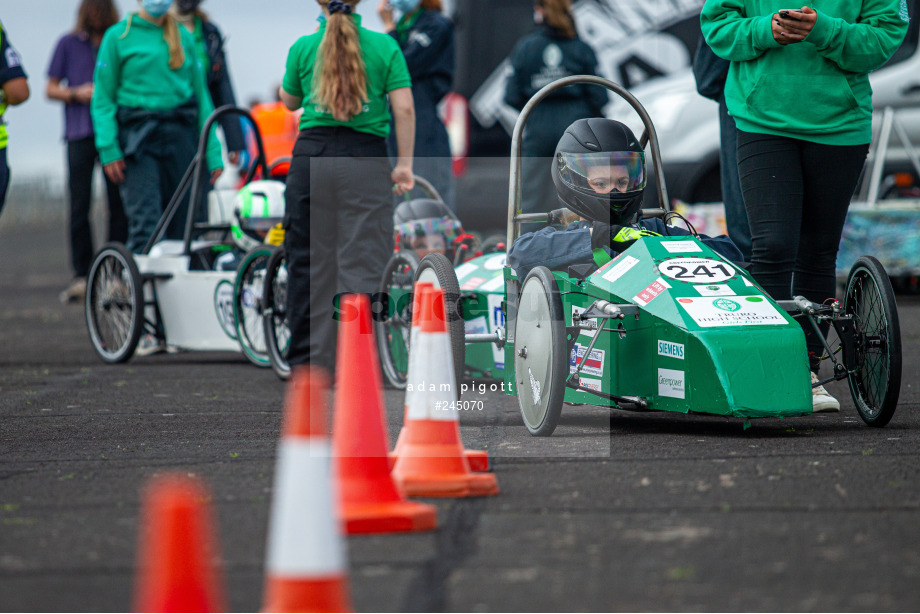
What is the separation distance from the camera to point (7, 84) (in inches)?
295

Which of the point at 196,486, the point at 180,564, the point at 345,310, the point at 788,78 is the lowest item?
the point at 196,486

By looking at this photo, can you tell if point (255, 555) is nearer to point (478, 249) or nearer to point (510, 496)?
Answer: point (510, 496)

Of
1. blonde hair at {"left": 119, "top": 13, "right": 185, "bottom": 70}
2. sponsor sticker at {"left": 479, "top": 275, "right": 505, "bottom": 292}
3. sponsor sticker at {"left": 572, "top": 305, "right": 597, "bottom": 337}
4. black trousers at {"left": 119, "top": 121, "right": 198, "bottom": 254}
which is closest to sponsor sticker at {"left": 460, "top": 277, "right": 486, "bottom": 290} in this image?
sponsor sticker at {"left": 479, "top": 275, "right": 505, "bottom": 292}

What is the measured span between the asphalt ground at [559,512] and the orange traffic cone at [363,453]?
6 cm

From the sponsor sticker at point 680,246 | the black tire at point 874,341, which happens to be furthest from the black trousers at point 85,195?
the black tire at point 874,341

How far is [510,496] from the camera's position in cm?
382

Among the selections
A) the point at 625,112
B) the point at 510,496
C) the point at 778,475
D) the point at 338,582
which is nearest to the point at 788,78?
the point at 778,475

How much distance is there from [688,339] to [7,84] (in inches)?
181

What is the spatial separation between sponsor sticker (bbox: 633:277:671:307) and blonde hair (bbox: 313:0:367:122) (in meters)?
2.07

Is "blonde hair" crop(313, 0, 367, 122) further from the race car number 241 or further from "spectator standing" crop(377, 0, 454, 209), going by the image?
"spectator standing" crop(377, 0, 454, 209)

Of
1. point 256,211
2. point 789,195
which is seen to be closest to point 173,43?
point 256,211

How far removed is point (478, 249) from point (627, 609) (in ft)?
15.2

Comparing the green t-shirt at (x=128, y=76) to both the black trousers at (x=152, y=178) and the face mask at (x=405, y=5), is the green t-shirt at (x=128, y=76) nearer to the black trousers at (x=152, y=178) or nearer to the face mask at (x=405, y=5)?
the black trousers at (x=152, y=178)

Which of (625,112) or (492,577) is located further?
(625,112)
